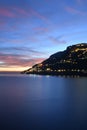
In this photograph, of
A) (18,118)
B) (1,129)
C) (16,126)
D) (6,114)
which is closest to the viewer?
(1,129)

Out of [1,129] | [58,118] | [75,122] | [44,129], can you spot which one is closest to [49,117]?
[58,118]

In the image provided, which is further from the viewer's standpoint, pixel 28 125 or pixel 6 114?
pixel 6 114

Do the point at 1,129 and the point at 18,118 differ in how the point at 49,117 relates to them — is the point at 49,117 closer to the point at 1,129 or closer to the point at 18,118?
the point at 18,118

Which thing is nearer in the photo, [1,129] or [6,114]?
[1,129]

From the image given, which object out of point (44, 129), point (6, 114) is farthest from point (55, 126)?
point (6, 114)

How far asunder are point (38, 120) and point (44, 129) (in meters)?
3.76

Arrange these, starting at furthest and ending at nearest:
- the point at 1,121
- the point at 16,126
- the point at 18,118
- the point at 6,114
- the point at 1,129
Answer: the point at 6,114, the point at 18,118, the point at 1,121, the point at 16,126, the point at 1,129

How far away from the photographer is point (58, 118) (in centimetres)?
2738

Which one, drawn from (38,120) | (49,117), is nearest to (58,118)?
Result: (49,117)

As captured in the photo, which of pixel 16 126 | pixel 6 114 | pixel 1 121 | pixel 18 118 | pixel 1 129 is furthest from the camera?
pixel 6 114

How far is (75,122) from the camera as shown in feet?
83.0

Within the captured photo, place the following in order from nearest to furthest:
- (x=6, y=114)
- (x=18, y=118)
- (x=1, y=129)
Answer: (x=1, y=129)
(x=18, y=118)
(x=6, y=114)

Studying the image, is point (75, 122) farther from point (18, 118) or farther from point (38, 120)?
point (18, 118)

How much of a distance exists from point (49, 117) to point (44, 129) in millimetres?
5444
